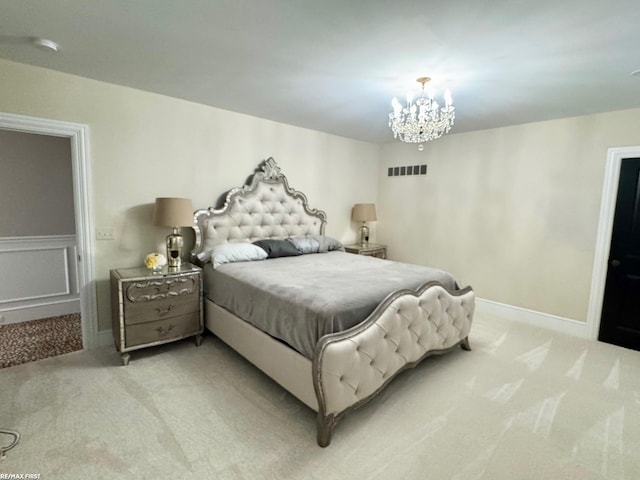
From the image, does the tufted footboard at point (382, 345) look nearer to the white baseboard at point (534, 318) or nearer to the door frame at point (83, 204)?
the white baseboard at point (534, 318)

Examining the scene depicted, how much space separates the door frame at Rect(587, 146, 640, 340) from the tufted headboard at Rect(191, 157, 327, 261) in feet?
10.7

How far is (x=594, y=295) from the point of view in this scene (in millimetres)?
3441

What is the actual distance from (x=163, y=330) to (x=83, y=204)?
1.37 m

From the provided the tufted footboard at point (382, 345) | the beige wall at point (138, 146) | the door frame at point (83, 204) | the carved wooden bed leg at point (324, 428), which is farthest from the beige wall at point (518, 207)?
the door frame at point (83, 204)

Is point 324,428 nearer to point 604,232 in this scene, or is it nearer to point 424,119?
point 424,119

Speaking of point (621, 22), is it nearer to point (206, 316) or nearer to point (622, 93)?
point (622, 93)

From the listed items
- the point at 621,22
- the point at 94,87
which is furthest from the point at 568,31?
the point at 94,87

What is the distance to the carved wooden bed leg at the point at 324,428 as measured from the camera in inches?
72.8

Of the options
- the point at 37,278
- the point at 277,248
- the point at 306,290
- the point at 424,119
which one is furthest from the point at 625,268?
the point at 37,278

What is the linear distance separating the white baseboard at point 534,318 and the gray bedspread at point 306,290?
166 centimetres

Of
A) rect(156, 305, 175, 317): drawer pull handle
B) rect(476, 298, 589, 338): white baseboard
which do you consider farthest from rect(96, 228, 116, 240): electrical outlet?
rect(476, 298, 589, 338): white baseboard

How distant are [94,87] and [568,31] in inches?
143

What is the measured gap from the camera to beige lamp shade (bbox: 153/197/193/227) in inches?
117

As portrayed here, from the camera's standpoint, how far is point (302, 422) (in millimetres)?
2061
